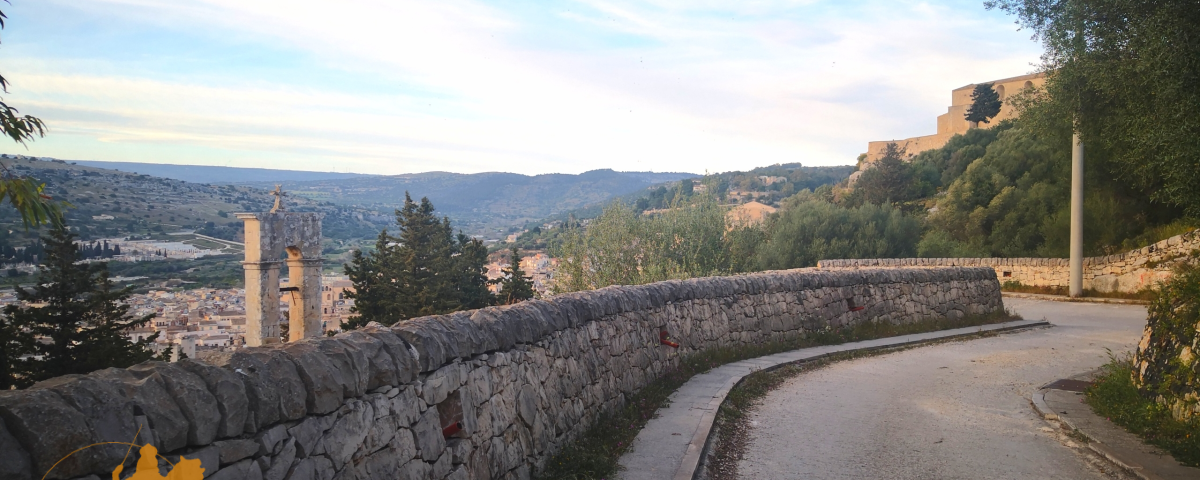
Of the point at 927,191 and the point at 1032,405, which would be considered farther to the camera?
the point at 927,191

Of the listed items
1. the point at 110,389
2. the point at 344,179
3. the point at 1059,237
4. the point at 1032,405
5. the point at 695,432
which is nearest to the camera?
the point at 110,389

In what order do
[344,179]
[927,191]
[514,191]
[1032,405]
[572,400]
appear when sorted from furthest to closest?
1. [514,191]
2. [344,179]
3. [927,191]
4. [1032,405]
5. [572,400]

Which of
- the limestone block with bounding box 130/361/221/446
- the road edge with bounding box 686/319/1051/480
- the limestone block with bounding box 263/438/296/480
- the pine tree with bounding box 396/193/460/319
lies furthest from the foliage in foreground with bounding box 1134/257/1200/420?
the pine tree with bounding box 396/193/460/319

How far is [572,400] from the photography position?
7699 mm

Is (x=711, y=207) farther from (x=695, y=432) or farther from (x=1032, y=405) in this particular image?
(x=695, y=432)

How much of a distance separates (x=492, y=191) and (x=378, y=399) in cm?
11387

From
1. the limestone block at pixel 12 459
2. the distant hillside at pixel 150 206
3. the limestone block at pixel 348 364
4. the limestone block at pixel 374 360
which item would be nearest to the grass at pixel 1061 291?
the limestone block at pixel 374 360

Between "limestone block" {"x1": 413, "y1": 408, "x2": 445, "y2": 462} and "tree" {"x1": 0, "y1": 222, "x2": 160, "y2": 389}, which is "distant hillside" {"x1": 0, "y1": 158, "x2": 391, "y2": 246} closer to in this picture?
"tree" {"x1": 0, "y1": 222, "x2": 160, "y2": 389}

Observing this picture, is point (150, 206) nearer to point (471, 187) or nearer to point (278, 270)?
point (278, 270)

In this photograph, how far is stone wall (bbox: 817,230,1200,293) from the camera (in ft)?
72.2

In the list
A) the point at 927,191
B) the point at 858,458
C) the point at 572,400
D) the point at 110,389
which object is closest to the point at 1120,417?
the point at 858,458

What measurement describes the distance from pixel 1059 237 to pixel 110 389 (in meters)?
30.6

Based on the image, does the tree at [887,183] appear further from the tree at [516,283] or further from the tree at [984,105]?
the tree at [516,283]

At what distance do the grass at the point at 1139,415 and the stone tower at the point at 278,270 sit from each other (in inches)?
747
